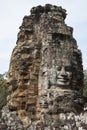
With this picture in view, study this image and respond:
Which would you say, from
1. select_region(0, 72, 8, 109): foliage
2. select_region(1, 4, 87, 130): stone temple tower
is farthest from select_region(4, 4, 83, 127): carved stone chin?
select_region(0, 72, 8, 109): foliage

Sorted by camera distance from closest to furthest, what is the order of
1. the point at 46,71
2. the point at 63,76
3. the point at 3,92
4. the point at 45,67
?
the point at 63,76 < the point at 46,71 < the point at 45,67 < the point at 3,92

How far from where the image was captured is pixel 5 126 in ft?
59.8

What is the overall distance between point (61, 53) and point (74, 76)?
1.27 m

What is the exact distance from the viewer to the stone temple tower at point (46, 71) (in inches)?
705

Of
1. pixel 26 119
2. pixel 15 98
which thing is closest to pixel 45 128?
pixel 26 119

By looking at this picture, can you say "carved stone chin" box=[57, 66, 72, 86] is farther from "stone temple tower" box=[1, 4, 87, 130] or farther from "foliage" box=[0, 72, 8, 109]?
"foliage" box=[0, 72, 8, 109]

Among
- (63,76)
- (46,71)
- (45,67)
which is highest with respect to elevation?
(45,67)

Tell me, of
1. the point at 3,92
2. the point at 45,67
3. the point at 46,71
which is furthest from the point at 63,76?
the point at 3,92

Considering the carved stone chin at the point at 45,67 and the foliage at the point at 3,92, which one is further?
the foliage at the point at 3,92

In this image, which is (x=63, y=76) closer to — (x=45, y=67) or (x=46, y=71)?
(x=46, y=71)

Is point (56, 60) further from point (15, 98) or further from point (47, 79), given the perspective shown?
point (15, 98)

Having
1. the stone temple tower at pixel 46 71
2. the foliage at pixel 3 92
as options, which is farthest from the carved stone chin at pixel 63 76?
the foliage at pixel 3 92

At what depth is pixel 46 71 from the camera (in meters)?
18.7

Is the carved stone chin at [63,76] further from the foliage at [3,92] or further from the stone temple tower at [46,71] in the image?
the foliage at [3,92]
